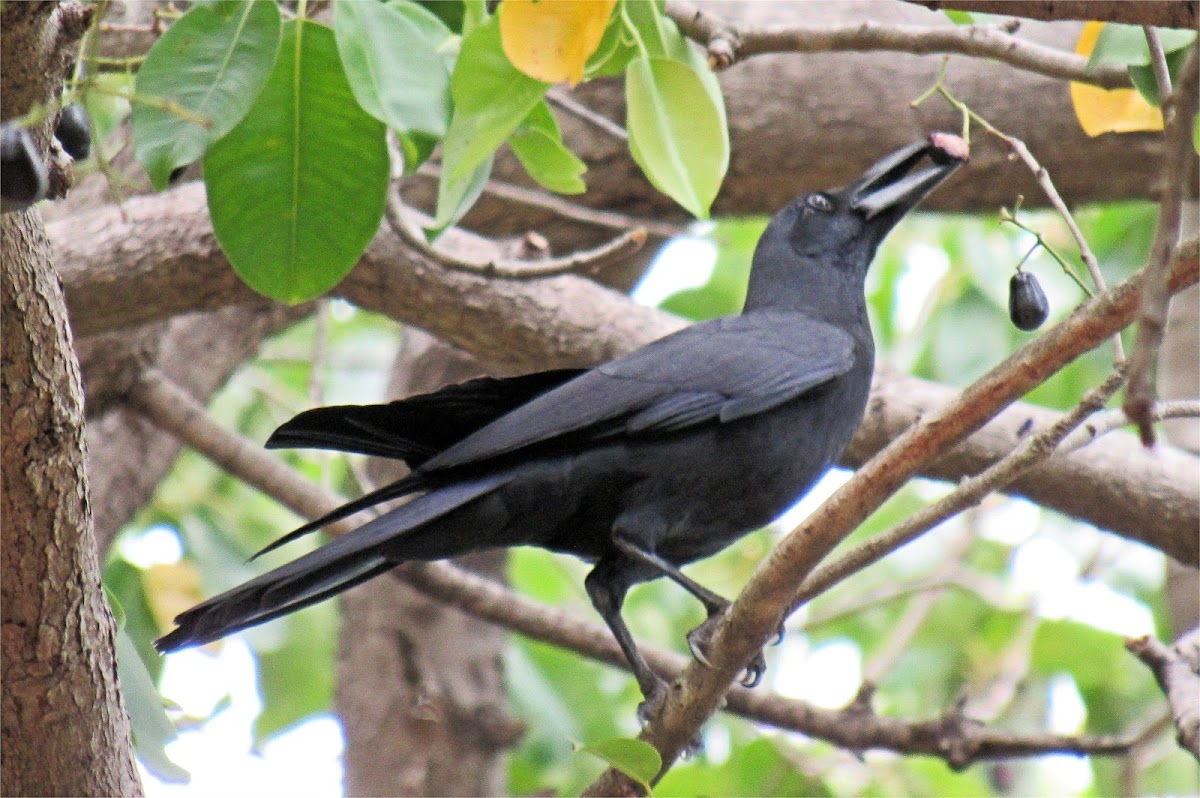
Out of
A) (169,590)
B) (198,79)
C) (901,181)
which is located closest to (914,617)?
(901,181)

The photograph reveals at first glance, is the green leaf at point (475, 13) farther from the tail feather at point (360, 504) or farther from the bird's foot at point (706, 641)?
the bird's foot at point (706, 641)

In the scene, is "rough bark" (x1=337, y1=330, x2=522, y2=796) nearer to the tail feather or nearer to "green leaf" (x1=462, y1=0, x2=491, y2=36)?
the tail feather

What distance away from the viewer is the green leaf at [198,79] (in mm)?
2520

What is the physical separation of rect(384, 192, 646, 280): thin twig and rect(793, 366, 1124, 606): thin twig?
3.86 ft

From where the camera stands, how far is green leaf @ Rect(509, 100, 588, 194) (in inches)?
118

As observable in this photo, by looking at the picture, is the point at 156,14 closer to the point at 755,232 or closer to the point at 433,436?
the point at 433,436

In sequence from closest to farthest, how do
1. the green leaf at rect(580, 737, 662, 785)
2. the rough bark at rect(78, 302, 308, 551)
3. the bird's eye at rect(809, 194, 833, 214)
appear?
the green leaf at rect(580, 737, 662, 785)
the bird's eye at rect(809, 194, 833, 214)
the rough bark at rect(78, 302, 308, 551)

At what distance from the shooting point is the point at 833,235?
4.06 m

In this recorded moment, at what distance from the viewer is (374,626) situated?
5.59 m

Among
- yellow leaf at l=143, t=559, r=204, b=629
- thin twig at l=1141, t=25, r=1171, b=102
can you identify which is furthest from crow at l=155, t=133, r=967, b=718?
yellow leaf at l=143, t=559, r=204, b=629

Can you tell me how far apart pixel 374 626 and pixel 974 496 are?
3.67 m

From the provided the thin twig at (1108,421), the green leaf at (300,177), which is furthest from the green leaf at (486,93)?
the thin twig at (1108,421)

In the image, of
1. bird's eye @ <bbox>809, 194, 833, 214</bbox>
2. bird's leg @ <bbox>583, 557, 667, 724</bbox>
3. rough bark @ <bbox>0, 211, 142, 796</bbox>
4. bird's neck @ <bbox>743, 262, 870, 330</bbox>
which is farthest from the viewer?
bird's eye @ <bbox>809, 194, 833, 214</bbox>

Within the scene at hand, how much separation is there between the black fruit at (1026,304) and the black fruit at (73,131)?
→ 1.59 meters
